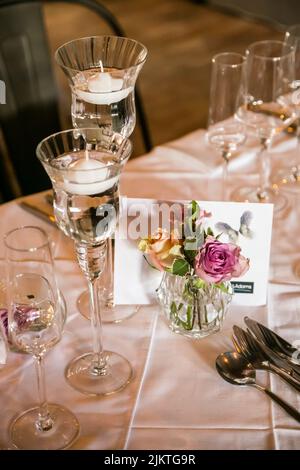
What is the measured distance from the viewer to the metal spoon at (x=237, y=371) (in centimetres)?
102

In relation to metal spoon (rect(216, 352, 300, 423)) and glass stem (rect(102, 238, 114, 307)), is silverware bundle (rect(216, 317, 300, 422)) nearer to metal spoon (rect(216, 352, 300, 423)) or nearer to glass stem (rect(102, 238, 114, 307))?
metal spoon (rect(216, 352, 300, 423))

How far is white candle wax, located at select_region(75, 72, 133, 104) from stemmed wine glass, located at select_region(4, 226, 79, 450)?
29cm

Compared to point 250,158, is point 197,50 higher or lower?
lower

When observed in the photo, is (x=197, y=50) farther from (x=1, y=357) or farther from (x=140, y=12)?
(x=1, y=357)

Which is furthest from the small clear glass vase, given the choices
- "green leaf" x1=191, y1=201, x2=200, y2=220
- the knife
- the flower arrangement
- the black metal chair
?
the black metal chair

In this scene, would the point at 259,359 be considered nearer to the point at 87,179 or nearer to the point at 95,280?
the point at 95,280

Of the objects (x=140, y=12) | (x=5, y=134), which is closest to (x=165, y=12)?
(x=140, y=12)

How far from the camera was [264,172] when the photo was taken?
1.58 meters

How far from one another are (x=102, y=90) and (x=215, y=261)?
1.11 feet

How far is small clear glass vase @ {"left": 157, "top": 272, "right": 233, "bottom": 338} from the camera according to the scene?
3.59 ft

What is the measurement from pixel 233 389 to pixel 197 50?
11.7 feet

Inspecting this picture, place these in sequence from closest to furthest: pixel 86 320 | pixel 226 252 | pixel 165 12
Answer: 1. pixel 226 252
2. pixel 86 320
3. pixel 165 12

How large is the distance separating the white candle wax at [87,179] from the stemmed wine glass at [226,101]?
0.55 m
